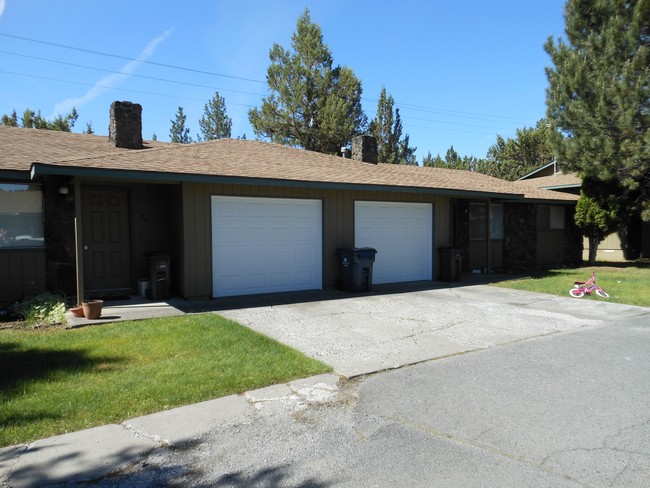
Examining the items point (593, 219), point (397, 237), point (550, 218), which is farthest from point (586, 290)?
point (550, 218)

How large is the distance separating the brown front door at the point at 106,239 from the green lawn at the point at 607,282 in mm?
9489

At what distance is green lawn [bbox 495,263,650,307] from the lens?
10406 mm

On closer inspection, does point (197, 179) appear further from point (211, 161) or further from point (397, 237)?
point (397, 237)

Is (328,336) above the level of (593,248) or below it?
below

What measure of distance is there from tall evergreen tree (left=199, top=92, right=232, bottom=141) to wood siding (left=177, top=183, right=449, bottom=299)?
39.9 meters

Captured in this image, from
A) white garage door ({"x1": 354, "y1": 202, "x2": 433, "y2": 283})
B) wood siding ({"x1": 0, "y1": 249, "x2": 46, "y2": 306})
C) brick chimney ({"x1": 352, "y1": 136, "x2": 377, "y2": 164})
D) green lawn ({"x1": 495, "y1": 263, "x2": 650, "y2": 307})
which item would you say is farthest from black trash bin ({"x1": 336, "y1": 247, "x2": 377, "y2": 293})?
wood siding ({"x1": 0, "y1": 249, "x2": 46, "y2": 306})

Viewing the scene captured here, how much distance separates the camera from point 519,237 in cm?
1648

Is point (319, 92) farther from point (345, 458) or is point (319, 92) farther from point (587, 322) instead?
point (345, 458)

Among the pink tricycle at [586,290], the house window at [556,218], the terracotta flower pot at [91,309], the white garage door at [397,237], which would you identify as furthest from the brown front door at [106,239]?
the house window at [556,218]

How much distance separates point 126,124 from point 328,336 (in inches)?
303

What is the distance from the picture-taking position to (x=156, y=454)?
3.30 meters

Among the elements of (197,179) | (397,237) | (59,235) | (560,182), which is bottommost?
(397,237)

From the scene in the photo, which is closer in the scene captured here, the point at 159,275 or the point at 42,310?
the point at 42,310

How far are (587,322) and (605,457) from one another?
5.22m
